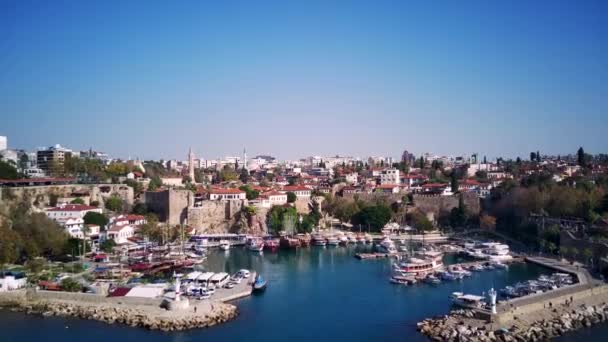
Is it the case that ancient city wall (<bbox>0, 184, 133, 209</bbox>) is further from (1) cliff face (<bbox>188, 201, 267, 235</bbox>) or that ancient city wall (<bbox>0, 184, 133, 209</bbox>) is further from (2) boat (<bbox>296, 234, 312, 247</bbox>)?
(2) boat (<bbox>296, 234, 312, 247</bbox>)

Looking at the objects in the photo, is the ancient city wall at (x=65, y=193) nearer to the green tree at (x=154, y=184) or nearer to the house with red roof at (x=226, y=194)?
the green tree at (x=154, y=184)

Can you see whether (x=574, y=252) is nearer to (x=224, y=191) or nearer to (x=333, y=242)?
(x=333, y=242)

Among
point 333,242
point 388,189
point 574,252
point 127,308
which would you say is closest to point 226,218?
point 333,242

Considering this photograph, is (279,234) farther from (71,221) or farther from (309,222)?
(71,221)

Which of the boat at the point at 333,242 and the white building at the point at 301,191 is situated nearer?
the boat at the point at 333,242

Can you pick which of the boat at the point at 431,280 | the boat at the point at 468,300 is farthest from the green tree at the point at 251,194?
the boat at the point at 468,300

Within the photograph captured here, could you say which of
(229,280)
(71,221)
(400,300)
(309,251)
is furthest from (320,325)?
(71,221)
